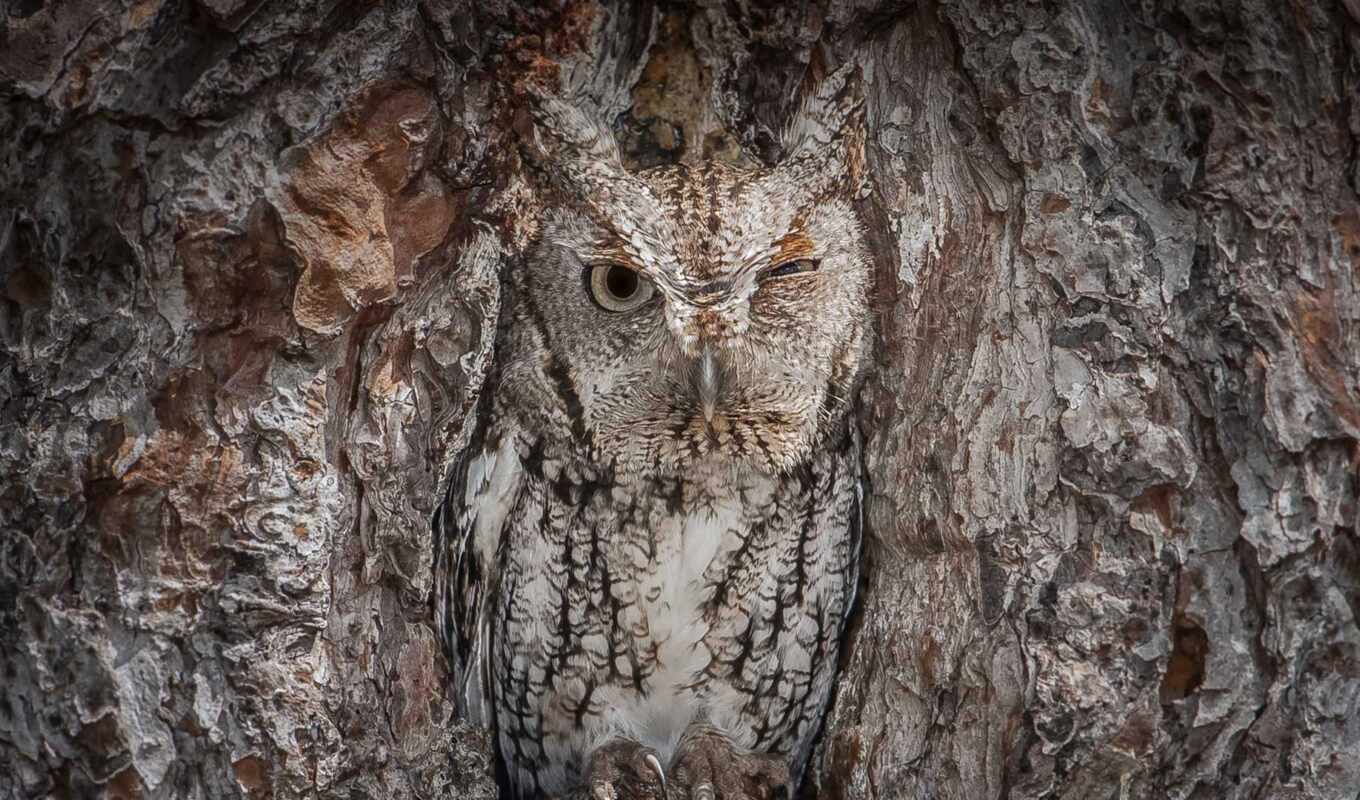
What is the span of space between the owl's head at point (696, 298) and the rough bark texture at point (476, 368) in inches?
5.0

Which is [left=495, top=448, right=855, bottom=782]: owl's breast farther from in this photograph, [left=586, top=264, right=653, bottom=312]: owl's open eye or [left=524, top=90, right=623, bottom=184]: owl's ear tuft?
[left=524, top=90, right=623, bottom=184]: owl's ear tuft

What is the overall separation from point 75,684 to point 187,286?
64 centimetres

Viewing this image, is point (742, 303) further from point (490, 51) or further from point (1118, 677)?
point (1118, 677)

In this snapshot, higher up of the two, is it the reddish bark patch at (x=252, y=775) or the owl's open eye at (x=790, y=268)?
the owl's open eye at (x=790, y=268)

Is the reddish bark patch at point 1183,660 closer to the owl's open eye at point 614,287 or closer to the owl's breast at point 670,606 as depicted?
the owl's breast at point 670,606

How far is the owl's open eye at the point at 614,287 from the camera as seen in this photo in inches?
81.6

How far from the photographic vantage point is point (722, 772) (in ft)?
7.23

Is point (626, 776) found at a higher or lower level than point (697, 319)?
lower

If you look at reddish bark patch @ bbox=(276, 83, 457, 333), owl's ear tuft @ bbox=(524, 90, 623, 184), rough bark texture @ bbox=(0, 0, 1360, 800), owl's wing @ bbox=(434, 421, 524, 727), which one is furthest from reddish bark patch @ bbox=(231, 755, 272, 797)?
owl's ear tuft @ bbox=(524, 90, 623, 184)

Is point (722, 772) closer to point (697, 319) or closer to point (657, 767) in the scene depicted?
point (657, 767)

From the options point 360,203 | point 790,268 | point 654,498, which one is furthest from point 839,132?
point 360,203

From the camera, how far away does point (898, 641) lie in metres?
2.18

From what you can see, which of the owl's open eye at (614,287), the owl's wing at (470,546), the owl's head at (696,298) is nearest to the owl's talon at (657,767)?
the owl's wing at (470,546)

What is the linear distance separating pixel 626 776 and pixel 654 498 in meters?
0.56
